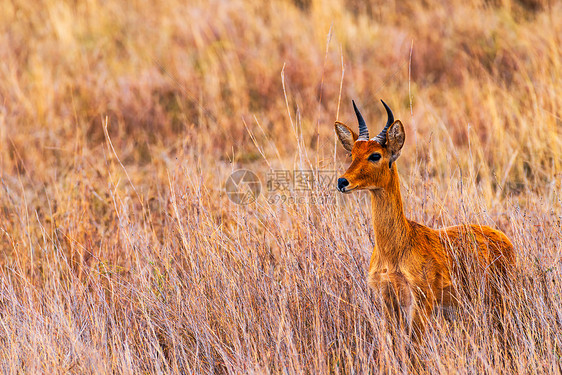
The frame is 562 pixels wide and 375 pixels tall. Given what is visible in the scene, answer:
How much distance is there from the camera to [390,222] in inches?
134

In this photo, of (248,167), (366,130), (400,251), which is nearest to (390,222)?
(400,251)

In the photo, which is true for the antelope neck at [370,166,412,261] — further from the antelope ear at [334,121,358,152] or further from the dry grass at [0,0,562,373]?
the dry grass at [0,0,562,373]

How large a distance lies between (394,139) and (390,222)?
46 centimetres

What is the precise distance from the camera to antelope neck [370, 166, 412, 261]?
11.2 feet

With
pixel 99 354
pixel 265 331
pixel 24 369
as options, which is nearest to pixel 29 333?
pixel 24 369

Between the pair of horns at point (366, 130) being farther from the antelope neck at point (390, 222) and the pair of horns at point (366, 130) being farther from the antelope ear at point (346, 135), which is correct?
the antelope neck at point (390, 222)

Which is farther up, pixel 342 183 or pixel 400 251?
pixel 342 183

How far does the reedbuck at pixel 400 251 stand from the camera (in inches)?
129

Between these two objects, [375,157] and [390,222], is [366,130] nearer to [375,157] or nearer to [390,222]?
[375,157]

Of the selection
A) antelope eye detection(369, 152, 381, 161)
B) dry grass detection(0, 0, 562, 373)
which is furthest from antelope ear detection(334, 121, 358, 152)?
dry grass detection(0, 0, 562, 373)

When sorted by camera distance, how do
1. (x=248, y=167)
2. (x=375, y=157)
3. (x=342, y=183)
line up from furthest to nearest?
(x=248, y=167) → (x=375, y=157) → (x=342, y=183)

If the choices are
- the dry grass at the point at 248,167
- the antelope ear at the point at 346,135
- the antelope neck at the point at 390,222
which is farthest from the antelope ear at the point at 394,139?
the dry grass at the point at 248,167

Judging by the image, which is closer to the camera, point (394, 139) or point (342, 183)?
point (342, 183)

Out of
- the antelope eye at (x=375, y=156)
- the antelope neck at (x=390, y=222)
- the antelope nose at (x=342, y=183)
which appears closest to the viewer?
the antelope nose at (x=342, y=183)
